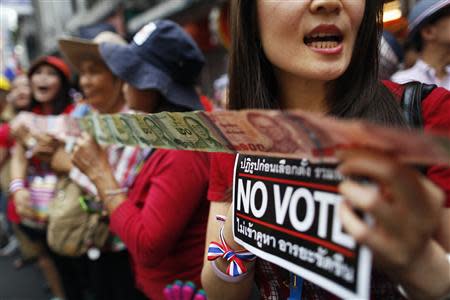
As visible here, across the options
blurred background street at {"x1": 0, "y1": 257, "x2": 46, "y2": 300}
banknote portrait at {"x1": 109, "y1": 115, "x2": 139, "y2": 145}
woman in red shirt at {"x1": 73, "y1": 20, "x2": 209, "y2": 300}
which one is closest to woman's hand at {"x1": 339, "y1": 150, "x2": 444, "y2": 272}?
woman in red shirt at {"x1": 73, "y1": 20, "x2": 209, "y2": 300}

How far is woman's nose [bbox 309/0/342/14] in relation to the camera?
0.87 meters

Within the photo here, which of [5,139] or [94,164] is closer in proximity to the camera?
[94,164]

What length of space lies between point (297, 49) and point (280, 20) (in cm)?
8

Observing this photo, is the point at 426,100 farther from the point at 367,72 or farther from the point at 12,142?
the point at 12,142

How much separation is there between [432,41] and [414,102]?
66.2 inches

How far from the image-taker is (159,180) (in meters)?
1.56

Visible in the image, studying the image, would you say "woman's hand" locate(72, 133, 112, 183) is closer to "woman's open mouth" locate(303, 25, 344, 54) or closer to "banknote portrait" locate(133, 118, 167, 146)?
"banknote portrait" locate(133, 118, 167, 146)

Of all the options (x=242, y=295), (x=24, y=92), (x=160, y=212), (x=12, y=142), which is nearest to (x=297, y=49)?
(x=242, y=295)

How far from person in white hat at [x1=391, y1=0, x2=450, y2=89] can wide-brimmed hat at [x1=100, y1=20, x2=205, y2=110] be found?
1.13 m

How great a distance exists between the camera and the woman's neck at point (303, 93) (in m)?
1.03

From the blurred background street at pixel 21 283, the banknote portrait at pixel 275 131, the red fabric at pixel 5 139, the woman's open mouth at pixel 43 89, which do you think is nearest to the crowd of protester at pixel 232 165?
the banknote portrait at pixel 275 131

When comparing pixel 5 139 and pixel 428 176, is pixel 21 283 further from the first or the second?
pixel 428 176

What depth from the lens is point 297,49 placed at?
36.9 inches

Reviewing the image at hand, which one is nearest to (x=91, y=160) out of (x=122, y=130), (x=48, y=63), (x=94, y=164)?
(x=94, y=164)
